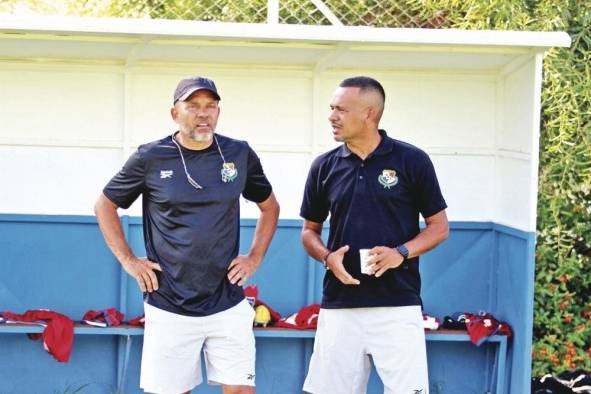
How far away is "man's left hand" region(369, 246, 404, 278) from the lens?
5.13 meters

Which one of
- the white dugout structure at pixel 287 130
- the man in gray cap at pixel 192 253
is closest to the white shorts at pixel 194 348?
the man in gray cap at pixel 192 253

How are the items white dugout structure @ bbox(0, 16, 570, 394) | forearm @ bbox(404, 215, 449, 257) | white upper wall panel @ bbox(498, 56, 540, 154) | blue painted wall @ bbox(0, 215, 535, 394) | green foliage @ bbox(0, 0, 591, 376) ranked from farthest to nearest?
green foliage @ bbox(0, 0, 591, 376) < blue painted wall @ bbox(0, 215, 535, 394) < white dugout structure @ bbox(0, 16, 570, 394) < white upper wall panel @ bbox(498, 56, 540, 154) < forearm @ bbox(404, 215, 449, 257)

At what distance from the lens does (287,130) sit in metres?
6.99

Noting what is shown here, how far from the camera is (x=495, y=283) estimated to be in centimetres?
693

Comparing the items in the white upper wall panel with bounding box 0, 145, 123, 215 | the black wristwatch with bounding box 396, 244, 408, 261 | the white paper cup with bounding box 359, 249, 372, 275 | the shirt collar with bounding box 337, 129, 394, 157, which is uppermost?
the shirt collar with bounding box 337, 129, 394, 157

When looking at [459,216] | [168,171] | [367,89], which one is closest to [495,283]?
[459,216]

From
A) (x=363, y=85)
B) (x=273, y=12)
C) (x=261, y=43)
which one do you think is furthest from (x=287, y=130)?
(x=363, y=85)

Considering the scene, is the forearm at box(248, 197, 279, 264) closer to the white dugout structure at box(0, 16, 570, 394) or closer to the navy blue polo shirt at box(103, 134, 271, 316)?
the navy blue polo shirt at box(103, 134, 271, 316)

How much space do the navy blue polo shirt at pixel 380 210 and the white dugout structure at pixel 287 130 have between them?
128 centimetres

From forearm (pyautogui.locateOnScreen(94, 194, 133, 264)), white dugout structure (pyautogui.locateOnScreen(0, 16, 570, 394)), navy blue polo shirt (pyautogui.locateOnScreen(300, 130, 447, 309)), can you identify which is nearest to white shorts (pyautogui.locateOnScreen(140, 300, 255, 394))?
forearm (pyautogui.locateOnScreen(94, 194, 133, 264))

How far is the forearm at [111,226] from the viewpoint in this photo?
17.8 ft

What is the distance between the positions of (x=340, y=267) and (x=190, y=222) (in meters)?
0.71

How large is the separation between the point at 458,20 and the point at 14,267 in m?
3.59

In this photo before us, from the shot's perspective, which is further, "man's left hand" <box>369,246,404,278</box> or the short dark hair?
the short dark hair
